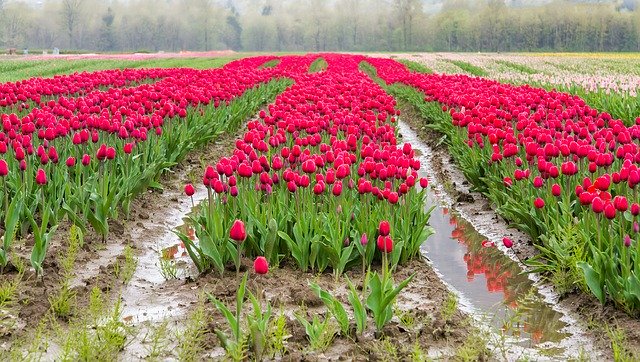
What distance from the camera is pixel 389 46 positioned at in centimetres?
14150

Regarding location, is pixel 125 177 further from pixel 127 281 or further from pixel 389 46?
pixel 389 46

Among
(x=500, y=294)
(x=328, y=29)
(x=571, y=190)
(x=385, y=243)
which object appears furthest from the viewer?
(x=328, y=29)

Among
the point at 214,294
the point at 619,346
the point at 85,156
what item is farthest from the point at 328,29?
the point at 619,346

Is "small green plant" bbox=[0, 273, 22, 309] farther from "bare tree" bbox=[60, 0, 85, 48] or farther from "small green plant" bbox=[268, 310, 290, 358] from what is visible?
"bare tree" bbox=[60, 0, 85, 48]

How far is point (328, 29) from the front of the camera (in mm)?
159000

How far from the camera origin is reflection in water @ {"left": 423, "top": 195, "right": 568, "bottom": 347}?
4895mm

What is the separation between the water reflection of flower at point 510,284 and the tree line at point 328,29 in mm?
119736

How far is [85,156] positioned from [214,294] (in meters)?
2.65

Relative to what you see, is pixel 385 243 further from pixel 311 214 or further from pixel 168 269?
pixel 168 269

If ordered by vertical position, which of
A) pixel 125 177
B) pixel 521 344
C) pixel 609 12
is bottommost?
pixel 521 344

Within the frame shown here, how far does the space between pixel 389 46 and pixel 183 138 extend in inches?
5283

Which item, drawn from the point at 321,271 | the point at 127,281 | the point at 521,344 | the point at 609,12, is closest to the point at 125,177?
the point at 127,281

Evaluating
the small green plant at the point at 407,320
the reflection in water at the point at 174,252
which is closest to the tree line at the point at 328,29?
the reflection in water at the point at 174,252

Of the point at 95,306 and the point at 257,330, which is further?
the point at 95,306
